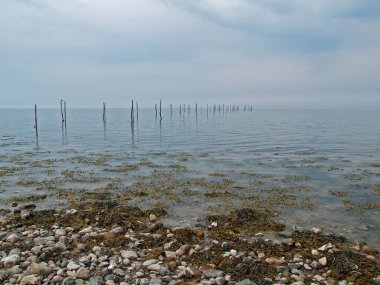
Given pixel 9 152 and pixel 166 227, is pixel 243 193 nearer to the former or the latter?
pixel 166 227

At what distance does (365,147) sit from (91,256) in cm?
3669

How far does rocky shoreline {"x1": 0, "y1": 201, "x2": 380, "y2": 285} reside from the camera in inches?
329

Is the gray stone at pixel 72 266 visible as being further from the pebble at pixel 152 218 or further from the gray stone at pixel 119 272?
the pebble at pixel 152 218

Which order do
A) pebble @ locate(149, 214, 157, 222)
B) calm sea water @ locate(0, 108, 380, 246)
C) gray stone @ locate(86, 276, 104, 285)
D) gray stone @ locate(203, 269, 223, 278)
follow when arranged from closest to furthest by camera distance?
gray stone @ locate(86, 276, 104, 285) → gray stone @ locate(203, 269, 223, 278) → pebble @ locate(149, 214, 157, 222) → calm sea water @ locate(0, 108, 380, 246)

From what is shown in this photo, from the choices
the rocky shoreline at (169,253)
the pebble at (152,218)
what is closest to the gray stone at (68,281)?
the rocky shoreline at (169,253)

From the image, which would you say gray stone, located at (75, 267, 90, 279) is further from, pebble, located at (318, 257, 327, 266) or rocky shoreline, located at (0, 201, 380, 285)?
pebble, located at (318, 257, 327, 266)

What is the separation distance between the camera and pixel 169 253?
9688 millimetres

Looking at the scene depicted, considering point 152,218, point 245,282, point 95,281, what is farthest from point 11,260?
point 245,282

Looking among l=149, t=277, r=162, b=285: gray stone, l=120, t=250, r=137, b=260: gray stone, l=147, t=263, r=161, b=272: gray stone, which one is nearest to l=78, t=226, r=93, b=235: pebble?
l=120, t=250, r=137, b=260: gray stone

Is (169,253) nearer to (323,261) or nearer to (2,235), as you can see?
(323,261)

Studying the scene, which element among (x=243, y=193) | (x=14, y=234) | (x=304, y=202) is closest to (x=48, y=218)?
(x=14, y=234)

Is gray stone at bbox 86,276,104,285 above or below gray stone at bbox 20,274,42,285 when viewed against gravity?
below

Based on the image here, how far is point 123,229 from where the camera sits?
1190 centimetres

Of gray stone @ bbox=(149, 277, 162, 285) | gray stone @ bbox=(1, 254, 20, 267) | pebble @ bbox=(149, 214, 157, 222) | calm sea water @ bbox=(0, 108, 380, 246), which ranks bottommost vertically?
calm sea water @ bbox=(0, 108, 380, 246)
